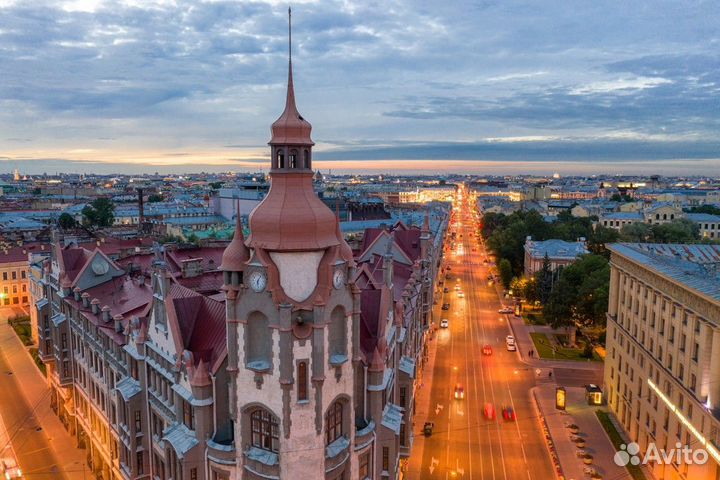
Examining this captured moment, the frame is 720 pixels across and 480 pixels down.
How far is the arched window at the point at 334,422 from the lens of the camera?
3884 centimetres

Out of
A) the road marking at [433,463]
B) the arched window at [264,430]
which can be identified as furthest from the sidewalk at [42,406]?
the road marking at [433,463]

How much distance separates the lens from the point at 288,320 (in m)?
35.6

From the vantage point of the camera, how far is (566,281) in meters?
104

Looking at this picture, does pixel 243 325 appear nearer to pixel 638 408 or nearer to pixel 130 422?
pixel 130 422

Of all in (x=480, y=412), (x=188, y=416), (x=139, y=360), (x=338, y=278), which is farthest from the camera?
(x=480, y=412)

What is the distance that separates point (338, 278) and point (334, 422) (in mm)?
10178

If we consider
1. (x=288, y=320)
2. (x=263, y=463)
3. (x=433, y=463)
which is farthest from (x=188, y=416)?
(x=433, y=463)

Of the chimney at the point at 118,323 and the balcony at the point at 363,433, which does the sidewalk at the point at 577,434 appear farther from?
the chimney at the point at 118,323

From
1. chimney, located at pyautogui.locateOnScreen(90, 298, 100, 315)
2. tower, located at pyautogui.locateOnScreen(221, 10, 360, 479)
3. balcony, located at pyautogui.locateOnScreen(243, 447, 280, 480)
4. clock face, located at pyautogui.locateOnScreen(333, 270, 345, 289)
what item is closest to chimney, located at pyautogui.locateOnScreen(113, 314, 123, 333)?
chimney, located at pyautogui.locateOnScreen(90, 298, 100, 315)

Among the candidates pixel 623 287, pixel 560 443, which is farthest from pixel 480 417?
pixel 623 287

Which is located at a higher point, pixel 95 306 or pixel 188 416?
pixel 95 306

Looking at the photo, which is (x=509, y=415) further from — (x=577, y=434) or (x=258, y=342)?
(x=258, y=342)

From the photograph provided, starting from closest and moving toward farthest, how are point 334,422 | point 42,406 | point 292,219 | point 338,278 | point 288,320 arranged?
point 288,320 → point 292,219 → point 338,278 → point 334,422 → point 42,406

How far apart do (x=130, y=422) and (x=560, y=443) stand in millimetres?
47643
